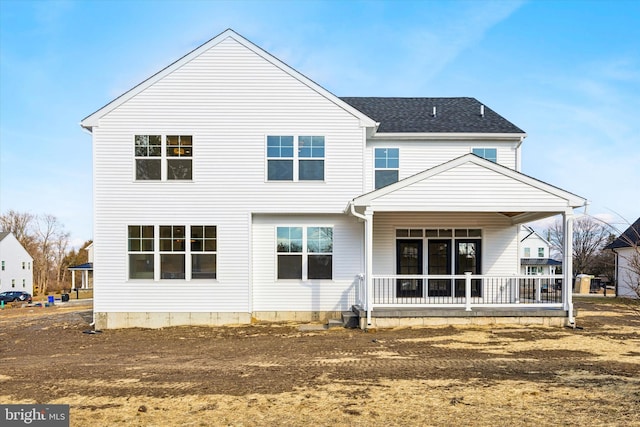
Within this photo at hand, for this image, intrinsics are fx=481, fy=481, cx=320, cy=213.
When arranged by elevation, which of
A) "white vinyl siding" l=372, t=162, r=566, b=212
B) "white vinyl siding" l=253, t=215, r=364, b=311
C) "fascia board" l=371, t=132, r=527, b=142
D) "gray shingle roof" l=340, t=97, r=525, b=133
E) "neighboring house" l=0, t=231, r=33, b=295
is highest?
"gray shingle roof" l=340, t=97, r=525, b=133

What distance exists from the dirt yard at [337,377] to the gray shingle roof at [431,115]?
6.83 metres

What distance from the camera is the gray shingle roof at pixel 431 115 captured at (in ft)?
53.5

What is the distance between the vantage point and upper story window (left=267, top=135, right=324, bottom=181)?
1464cm

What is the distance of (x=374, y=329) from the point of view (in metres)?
13.1

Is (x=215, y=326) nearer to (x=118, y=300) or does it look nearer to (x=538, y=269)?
(x=118, y=300)

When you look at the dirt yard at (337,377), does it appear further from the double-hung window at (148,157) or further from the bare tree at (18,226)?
the bare tree at (18,226)

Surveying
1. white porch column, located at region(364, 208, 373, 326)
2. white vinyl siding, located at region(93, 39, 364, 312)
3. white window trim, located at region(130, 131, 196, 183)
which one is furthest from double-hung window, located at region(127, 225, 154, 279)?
white porch column, located at region(364, 208, 373, 326)

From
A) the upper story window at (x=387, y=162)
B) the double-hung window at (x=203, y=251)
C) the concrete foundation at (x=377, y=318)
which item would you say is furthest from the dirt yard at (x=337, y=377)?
the upper story window at (x=387, y=162)

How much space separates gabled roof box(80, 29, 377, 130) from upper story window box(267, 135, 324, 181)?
1361 mm

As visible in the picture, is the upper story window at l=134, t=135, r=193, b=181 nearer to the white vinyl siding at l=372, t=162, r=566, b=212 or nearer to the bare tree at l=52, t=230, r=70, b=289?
the white vinyl siding at l=372, t=162, r=566, b=212

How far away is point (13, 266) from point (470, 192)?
167 feet

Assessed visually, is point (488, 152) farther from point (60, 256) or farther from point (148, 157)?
point (60, 256)

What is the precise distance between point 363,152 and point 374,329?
5.26m

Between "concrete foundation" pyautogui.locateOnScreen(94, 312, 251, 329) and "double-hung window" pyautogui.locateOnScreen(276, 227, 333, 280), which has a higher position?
"double-hung window" pyautogui.locateOnScreen(276, 227, 333, 280)
